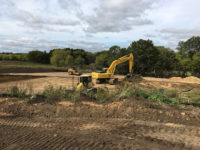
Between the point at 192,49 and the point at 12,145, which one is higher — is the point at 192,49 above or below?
above

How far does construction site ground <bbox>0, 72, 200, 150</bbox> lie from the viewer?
3.94 meters

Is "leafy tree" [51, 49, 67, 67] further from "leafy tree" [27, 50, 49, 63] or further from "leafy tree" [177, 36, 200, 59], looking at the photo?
"leafy tree" [177, 36, 200, 59]

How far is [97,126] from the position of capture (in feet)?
16.5

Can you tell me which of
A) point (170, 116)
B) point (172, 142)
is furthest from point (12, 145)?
point (170, 116)

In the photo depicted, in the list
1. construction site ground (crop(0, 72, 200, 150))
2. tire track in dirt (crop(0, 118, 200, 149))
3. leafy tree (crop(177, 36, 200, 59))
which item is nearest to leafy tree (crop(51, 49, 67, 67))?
leafy tree (crop(177, 36, 200, 59))

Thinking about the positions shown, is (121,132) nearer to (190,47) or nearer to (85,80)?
(85,80)

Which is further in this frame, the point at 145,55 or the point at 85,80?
the point at 145,55

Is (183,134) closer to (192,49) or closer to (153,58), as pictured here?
(153,58)

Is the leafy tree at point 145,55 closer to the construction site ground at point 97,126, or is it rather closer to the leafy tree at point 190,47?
the construction site ground at point 97,126

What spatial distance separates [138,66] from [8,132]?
26347mm

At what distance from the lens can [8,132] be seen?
477 cm

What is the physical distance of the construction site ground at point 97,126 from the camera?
12.9 ft

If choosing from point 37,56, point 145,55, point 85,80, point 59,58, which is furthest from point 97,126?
point 37,56

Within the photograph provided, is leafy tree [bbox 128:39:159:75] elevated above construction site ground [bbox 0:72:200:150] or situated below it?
above
